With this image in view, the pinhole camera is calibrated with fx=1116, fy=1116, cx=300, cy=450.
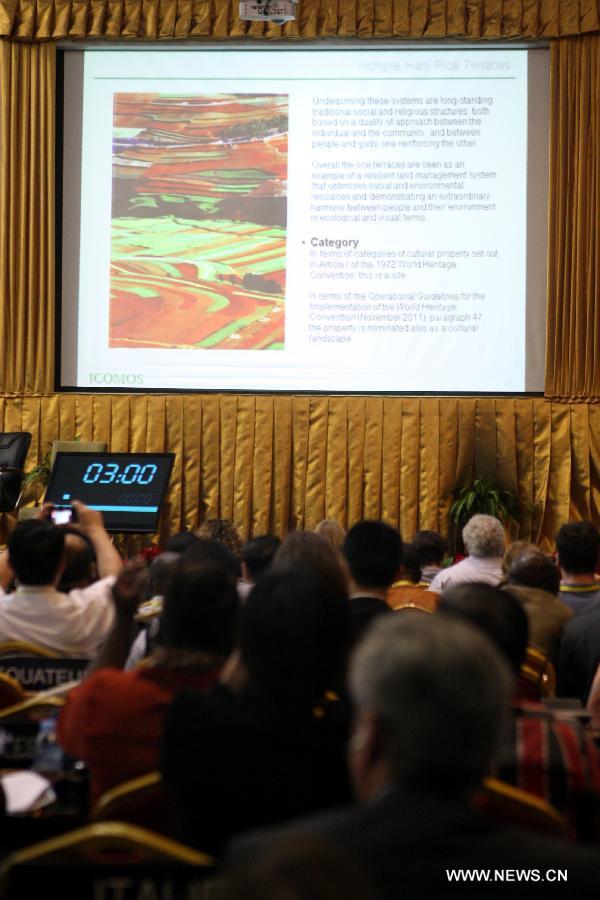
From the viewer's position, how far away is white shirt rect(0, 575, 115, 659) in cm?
282

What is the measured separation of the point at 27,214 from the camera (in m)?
8.68

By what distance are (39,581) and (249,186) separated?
622 cm

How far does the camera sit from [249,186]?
862 centimetres

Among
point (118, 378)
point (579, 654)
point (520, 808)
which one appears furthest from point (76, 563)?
point (118, 378)

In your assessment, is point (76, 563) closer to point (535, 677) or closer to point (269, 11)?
point (535, 677)

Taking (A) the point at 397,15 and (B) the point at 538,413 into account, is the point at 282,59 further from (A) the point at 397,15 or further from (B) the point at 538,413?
(B) the point at 538,413

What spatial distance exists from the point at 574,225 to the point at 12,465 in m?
4.52

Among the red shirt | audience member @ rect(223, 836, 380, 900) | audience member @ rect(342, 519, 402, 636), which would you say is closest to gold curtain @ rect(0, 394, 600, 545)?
audience member @ rect(342, 519, 402, 636)

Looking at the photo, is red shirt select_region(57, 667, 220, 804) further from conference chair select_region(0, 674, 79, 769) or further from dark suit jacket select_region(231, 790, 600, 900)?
dark suit jacket select_region(231, 790, 600, 900)

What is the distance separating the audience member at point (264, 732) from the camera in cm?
147

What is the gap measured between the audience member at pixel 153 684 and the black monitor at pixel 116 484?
467cm

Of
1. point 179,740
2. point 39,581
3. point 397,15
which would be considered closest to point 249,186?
point 397,15

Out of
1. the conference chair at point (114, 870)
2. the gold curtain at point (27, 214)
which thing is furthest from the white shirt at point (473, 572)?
the gold curtain at point (27, 214)

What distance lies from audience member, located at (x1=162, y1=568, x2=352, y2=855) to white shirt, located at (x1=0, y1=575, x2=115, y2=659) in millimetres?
1197
